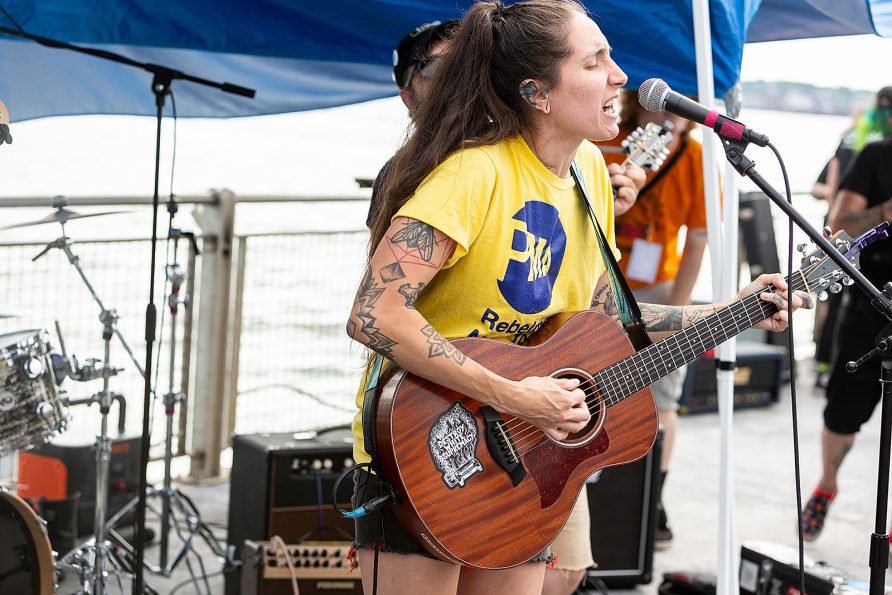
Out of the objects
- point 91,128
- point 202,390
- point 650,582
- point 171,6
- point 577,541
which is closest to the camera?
point 577,541

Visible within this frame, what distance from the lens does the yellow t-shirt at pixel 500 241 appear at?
212cm

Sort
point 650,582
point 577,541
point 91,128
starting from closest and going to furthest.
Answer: point 577,541 → point 650,582 → point 91,128

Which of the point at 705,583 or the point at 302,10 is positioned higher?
the point at 302,10

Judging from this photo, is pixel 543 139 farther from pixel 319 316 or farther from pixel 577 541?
pixel 319 316

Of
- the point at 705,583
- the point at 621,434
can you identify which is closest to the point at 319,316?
the point at 705,583

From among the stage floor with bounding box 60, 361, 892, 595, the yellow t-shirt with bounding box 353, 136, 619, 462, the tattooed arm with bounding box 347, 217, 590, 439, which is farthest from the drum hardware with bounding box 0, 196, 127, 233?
the tattooed arm with bounding box 347, 217, 590, 439

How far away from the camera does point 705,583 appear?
3.97 m

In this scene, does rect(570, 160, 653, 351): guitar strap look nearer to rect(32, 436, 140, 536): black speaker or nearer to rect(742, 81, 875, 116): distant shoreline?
rect(32, 436, 140, 536): black speaker

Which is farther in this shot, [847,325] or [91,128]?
[91,128]

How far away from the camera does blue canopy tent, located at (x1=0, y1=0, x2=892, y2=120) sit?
337 cm

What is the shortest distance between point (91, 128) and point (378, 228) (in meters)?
18.3

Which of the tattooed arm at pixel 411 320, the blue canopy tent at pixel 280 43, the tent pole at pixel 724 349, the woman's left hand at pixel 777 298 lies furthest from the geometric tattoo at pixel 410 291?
the blue canopy tent at pixel 280 43

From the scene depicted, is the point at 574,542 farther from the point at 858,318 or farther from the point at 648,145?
the point at 858,318

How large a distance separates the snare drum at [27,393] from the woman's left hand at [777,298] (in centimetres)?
211
